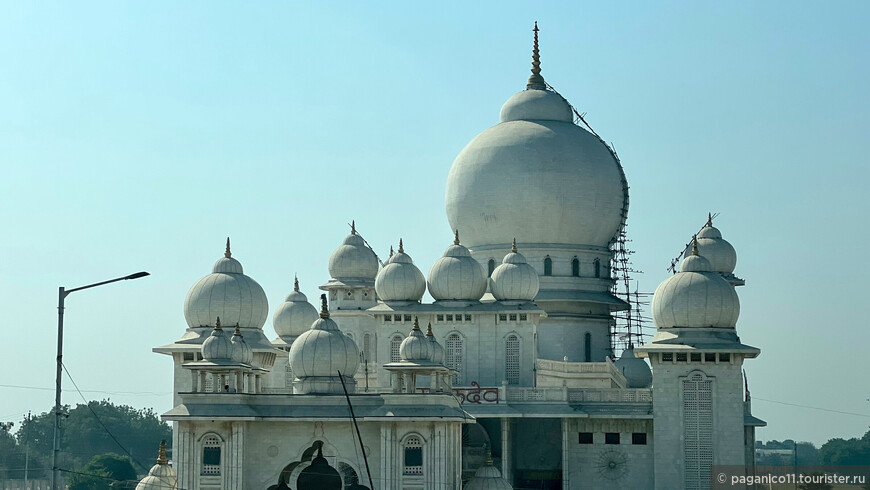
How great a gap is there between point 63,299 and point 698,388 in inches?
1279

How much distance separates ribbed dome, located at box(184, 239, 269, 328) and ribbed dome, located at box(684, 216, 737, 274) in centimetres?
2016

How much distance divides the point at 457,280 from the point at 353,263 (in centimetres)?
917

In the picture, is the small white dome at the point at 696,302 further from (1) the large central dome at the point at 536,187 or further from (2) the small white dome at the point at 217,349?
(2) the small white dome at the point at 217,349

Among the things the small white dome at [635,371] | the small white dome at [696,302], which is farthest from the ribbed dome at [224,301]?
the small white dome at [635,371]

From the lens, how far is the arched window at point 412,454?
2255 inches

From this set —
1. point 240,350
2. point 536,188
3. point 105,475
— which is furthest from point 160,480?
point 105,475

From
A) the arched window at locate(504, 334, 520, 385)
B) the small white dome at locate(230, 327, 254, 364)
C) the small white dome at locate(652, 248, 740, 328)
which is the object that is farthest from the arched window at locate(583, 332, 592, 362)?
the small white dome at locate(230, 327, 254, 364)

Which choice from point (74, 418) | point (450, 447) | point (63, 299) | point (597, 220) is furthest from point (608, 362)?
point (74, 418)

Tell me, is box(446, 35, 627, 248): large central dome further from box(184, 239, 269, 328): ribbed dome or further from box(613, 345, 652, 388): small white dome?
box(184, 239, 269, 328): ribbed dome

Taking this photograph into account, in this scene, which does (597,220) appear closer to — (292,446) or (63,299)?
(292,446)

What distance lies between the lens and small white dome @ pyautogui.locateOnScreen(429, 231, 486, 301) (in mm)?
69500

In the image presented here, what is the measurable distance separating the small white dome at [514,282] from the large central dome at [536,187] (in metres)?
6.45

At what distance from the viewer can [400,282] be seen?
2758 inches

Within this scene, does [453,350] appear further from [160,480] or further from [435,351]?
[160,480]
